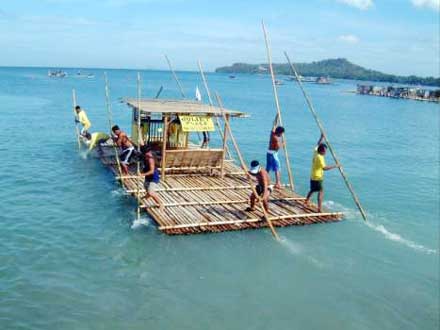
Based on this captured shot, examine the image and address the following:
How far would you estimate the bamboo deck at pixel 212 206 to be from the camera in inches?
508

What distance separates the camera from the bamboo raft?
13.1 m

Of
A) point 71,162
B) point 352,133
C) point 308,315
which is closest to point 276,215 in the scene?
point 308,315

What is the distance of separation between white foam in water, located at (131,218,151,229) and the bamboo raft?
A: 227 millimetres

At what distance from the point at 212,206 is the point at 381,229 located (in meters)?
5.47

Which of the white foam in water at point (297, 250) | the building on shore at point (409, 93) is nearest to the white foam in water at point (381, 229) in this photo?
the white foam in water at point (297, 250)

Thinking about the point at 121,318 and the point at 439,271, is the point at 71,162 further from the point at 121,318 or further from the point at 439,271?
the point at 439,271

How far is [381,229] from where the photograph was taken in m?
14.6

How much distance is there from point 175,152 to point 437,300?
9622 mm

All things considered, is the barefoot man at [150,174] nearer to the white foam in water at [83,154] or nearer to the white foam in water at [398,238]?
the white foam in water at [398,238]

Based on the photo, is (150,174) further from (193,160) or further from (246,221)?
(193,160)

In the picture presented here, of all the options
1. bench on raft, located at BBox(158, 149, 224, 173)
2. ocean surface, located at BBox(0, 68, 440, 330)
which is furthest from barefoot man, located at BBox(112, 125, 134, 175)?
bench on raft, located at BBox(158, 149, 224, 173)

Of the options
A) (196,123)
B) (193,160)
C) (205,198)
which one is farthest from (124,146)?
(205,198)

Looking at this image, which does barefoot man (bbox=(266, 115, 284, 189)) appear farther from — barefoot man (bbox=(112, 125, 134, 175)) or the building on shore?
the building on shore

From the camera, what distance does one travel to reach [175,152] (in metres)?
16.5
